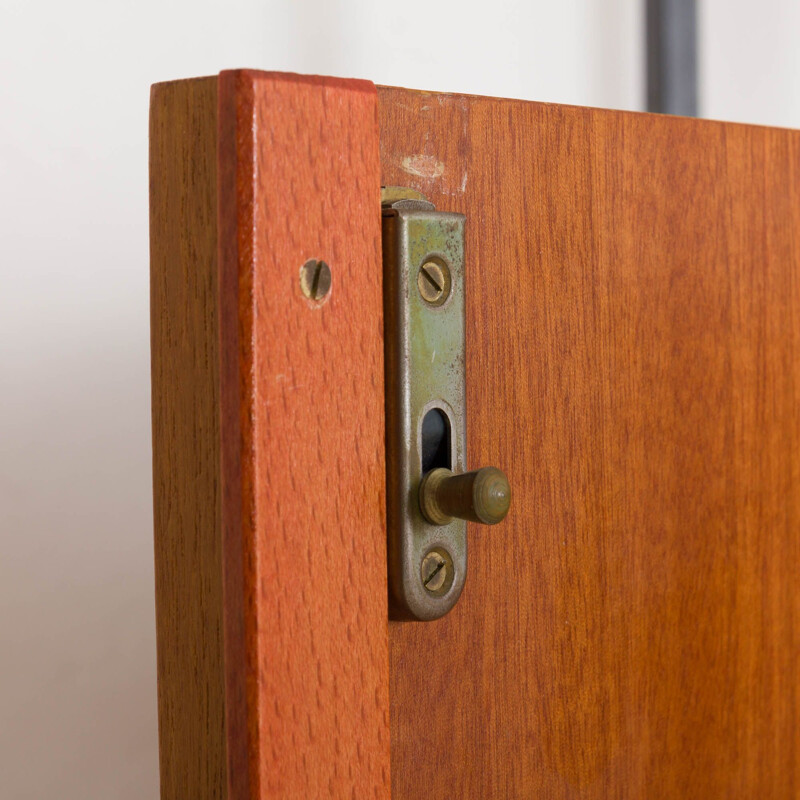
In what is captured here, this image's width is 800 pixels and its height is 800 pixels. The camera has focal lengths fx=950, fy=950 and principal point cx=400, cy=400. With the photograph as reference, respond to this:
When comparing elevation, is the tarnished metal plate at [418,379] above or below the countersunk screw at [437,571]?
above

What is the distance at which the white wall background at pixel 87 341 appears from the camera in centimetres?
78

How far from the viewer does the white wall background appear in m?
0.78

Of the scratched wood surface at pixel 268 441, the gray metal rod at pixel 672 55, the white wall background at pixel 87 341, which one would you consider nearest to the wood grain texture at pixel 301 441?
the scratched wood surface at pixel 268 441

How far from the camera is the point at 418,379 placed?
33cm

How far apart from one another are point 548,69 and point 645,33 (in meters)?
0.14

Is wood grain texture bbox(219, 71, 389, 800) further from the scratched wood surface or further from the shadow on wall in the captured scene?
the shadow on wall

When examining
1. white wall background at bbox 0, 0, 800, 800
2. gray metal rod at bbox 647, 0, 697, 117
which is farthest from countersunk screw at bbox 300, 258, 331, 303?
gray metal rod at bbox 647, 0, 697, 117

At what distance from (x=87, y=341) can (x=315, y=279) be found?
1.94ft

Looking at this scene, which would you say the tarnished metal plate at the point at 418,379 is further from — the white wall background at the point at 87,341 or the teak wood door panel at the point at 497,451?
the white wall background at the point at 87,341

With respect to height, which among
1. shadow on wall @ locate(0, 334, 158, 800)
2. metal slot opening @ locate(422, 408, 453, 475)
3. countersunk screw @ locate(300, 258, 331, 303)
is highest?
countersunk screw @ locate(300, 258, 331, 303)

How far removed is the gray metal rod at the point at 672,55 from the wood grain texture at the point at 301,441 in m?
0.85

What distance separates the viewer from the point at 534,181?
39cm

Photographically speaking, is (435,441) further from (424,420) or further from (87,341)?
(87,341)

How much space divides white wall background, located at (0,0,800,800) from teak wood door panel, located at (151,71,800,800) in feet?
1.70
